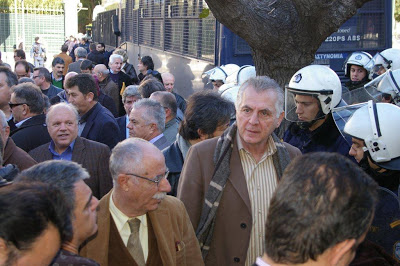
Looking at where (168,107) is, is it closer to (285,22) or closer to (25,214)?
(285,22)

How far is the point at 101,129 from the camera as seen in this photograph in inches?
243

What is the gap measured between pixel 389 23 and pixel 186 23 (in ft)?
15.8

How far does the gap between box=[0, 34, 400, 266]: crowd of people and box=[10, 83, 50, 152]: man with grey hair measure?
0.05ft

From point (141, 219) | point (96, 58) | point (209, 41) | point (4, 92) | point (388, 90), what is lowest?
point (141, 219)

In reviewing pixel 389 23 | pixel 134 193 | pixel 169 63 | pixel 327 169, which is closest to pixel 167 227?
pixel 134 193

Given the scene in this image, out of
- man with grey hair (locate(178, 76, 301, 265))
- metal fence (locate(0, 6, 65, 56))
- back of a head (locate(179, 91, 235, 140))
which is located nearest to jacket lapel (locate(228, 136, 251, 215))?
man with grey hair (locate(178, 76, 301, 265))

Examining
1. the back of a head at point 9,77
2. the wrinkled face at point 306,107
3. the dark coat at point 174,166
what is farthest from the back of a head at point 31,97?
the wrinkled face at point 306,107

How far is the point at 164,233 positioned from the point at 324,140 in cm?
201

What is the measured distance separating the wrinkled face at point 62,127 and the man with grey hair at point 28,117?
0.59 metres

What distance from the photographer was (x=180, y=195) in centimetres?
365

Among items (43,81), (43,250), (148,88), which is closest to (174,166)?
(43,250)

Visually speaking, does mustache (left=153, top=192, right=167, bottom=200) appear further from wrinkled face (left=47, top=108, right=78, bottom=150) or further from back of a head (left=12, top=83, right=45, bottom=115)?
back of a head (left=12, top=83, right=45, bottom=115)

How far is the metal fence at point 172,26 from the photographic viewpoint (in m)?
11.4

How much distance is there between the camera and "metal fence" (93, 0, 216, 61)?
11391 mm
